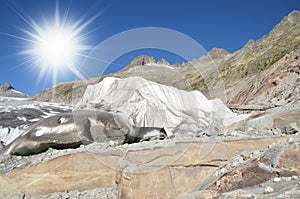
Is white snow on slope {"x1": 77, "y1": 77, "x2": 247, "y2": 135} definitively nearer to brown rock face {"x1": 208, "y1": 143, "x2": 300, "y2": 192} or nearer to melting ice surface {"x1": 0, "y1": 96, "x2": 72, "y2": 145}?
melting ice surface {"x1": 0, "y1": 96, "x2": 72, "y2": 145}

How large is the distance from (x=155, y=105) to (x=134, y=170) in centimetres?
268

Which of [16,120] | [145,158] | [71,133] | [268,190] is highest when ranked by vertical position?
[16,120]

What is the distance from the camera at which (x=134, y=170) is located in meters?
4.07

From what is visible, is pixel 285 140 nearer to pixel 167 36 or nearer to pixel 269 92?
pixel 167 36

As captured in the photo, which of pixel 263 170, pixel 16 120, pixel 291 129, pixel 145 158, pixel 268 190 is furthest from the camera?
pixel 16 120

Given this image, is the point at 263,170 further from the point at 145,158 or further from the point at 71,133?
the point at 71,133

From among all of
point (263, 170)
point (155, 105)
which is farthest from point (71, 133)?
point (263, 170)

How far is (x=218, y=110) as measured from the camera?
862 centimetres

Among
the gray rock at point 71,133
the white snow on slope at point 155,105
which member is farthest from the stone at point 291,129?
the gray rock at point 71,133

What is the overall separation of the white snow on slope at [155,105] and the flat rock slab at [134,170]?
158cm

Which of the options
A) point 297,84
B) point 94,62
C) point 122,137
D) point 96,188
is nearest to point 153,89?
point 122,137

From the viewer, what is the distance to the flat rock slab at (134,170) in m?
3.97

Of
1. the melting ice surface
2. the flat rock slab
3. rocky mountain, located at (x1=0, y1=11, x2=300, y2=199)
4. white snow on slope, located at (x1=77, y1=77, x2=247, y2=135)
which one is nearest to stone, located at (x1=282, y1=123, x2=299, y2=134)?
rocky mountain, located at (x1=0, y1=11, x2=300, y2=199)

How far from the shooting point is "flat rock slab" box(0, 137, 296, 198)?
3973mm
